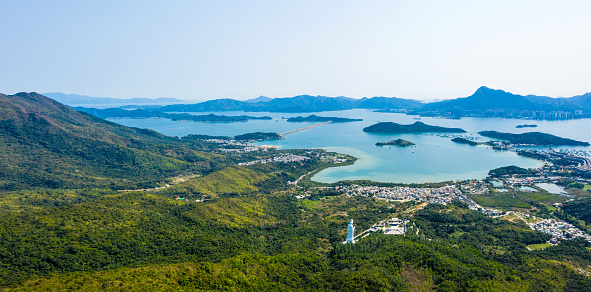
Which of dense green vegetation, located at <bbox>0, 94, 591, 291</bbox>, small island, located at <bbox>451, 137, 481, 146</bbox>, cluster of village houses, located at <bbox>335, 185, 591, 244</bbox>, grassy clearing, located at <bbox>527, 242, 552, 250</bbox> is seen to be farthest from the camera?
small island, located at <bbox>451, 137, 481, 146</bbox>

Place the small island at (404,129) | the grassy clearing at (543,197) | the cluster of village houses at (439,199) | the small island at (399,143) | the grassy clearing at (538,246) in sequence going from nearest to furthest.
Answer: the grassy clearing at (538,246) < the cluster of village houses at (439,199) < the grassy clearing at (543,197) < the small island at (399,143) < the small island at (404,129)

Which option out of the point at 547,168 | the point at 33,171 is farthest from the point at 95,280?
the point at 547,168

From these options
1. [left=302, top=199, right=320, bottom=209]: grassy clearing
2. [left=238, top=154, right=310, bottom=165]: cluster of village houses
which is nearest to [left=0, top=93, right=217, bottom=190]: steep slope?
[left=238, top=154, right=310, bottom=165]: cluster of village houses

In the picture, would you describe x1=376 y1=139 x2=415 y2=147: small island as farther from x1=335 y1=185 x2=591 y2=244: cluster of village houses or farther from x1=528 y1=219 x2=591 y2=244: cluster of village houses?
x1=528 y1=219 x2=591 y2=244: cluster of village houses

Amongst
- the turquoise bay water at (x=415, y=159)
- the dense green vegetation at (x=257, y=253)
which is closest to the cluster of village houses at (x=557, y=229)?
Result: the dense green vegetation at (x=257, y=253)

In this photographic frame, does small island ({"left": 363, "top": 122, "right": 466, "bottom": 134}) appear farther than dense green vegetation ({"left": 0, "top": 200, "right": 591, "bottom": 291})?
Yes

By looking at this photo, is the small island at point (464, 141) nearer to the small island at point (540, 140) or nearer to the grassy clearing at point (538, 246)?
the small island at point (540, 140)

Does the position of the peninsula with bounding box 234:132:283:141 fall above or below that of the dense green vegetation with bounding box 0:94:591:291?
above

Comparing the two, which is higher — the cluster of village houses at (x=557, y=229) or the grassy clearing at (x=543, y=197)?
the grassy clearing at (x=543, y=197)
